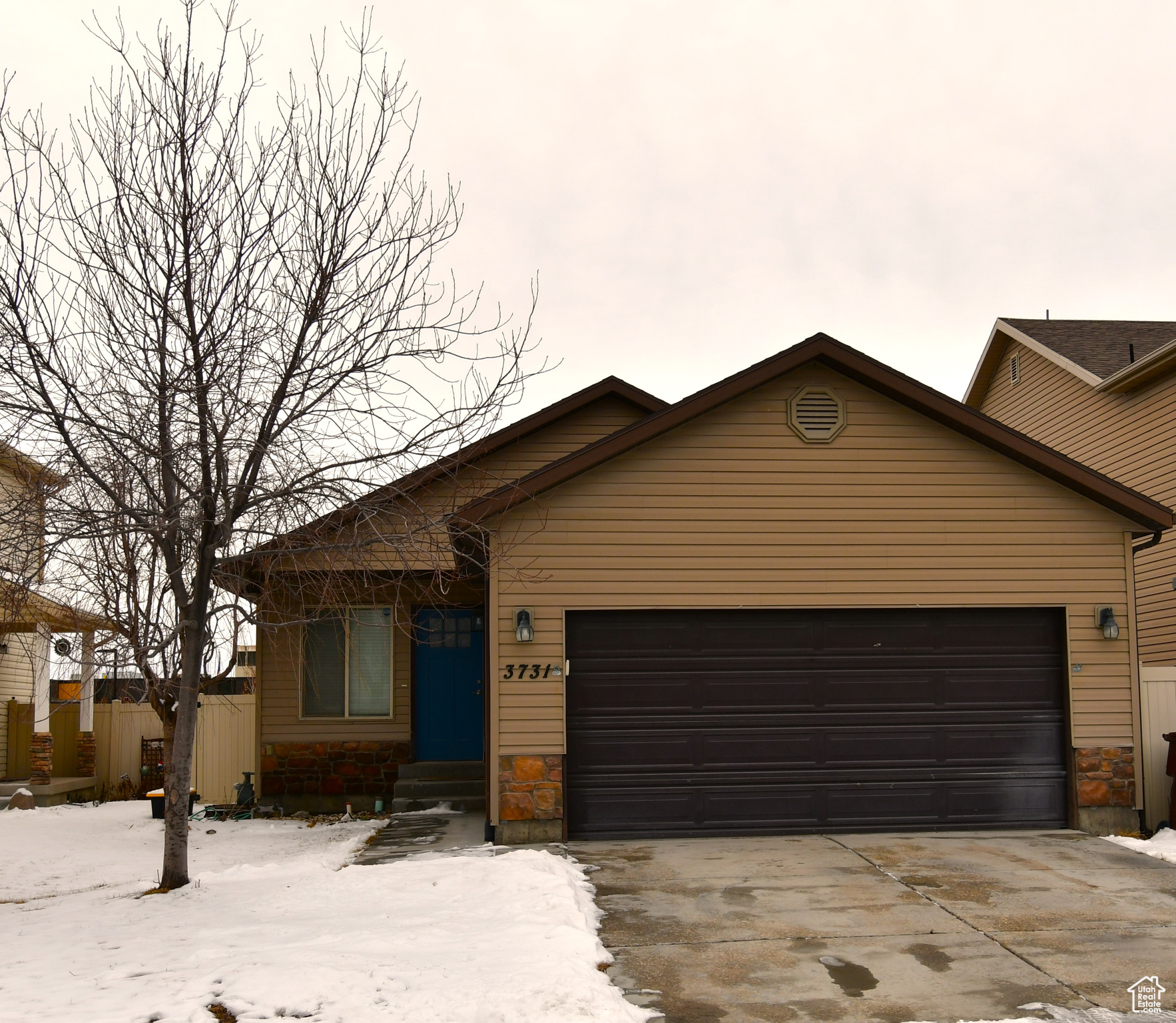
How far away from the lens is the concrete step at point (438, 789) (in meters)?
13.1

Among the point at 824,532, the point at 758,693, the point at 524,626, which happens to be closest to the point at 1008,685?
the point at 824,532

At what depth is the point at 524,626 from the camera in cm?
1005

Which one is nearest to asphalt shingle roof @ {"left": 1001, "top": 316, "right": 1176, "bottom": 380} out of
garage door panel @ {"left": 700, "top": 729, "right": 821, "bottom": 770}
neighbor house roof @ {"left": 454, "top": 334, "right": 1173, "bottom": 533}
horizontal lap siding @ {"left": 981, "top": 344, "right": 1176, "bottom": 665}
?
horizontal lap siding @ {"left": 981, "top": 344, "right": 1176, "bottom": 665}

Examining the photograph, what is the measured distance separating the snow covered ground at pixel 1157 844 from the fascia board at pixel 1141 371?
646 cm

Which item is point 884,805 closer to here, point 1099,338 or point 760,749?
point 760,749

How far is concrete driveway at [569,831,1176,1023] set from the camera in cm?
558

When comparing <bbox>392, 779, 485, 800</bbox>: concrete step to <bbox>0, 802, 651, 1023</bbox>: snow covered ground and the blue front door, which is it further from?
<bbox>0, 802, 651, 1023</bbox>: snow covered ground

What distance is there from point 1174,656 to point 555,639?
914 centimetres

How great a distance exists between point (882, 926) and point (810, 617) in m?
4.04

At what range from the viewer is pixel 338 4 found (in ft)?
27.2

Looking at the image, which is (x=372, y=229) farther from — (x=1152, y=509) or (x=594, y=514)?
(x=1152, y=509)

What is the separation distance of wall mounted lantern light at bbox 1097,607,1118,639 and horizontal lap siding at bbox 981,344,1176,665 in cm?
448

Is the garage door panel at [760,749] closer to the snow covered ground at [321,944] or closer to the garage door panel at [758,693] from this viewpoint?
the garage door panel at [758,693]

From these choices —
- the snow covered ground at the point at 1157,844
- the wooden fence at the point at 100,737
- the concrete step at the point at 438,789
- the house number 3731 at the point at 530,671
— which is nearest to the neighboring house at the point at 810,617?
the house number 3731 at the point at 530,671
